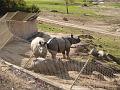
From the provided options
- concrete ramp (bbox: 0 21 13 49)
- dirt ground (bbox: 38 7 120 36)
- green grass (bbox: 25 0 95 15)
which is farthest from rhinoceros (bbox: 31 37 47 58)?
green grass (bbox: 25 0 95 15)

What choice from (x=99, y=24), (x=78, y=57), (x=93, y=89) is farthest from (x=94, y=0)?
(x=93, y=89)

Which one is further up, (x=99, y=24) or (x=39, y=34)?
(x=39, y=34)

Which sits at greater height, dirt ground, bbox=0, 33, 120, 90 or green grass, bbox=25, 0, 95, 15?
dirt ground, bbox=0, 33, 120, 90

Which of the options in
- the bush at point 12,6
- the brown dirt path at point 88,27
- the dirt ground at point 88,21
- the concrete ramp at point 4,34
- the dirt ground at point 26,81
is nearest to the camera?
the dirt ground at point 26,81

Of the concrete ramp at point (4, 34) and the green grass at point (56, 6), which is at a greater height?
the concrete ramp at point (4, 34)

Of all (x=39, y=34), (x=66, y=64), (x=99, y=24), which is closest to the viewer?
(x=66, y=64)

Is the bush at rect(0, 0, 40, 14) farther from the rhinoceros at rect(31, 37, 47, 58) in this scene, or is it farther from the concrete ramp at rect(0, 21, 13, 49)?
the rhinoceros at rect(31, 37, 47, 58)

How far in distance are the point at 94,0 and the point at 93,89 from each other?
237 feet

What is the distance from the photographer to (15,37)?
2827 centimetres

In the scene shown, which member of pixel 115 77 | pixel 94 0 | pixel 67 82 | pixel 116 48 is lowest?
pixel 94 0

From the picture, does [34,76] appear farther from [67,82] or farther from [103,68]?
[103,68]

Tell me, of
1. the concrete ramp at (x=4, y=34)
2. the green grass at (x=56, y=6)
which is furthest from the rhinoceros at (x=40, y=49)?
the green grass at (x=56, y=6)

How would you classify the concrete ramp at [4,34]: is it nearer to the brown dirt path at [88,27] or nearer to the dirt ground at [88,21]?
the brown dirt path at [88,27]

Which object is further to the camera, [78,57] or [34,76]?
[78,57]
